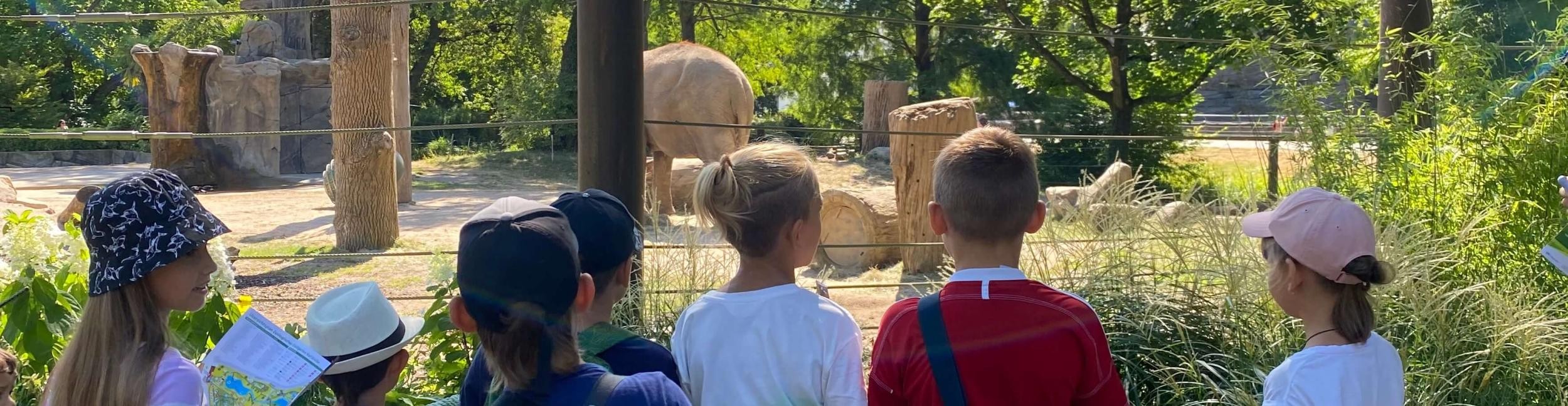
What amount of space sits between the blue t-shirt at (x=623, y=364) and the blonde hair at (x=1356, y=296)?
0.96 m

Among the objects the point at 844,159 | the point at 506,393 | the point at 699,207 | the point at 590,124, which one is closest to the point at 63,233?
the point at 590,124

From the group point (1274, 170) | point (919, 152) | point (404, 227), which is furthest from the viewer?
point (404, 227)

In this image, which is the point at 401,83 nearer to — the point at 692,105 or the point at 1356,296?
the point at 692,105

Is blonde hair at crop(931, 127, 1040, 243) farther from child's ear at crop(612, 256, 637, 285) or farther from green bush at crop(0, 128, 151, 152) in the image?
green bush at crop(0, 128, 151, 152)

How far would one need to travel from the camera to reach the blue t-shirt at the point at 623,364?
1.62 meters

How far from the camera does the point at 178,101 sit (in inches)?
593

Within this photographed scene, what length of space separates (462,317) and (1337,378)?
1215mm

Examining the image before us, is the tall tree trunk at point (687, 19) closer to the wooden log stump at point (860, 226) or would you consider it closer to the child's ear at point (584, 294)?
the wooden log stump at point (860, 226)

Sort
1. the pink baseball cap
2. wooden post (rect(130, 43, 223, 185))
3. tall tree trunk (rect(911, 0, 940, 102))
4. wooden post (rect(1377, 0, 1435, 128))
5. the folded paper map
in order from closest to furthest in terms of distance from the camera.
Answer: the folded paper map, the pink baseball cap, wooden post (rect(1377, 0, 1435, 128)), wooden post (rect(130, 43, 223, 185)), tall tree trunk (rect(911, 0, 940, 102))

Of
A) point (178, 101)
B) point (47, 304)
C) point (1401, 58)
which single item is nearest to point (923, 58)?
point (178, 101)

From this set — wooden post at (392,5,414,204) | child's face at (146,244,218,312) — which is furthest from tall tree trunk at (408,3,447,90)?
child's face at (146,244,218,312)

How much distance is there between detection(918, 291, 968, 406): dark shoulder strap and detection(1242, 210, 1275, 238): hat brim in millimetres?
534

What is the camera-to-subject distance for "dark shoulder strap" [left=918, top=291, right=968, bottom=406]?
1.70 meters

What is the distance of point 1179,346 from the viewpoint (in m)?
3.30
